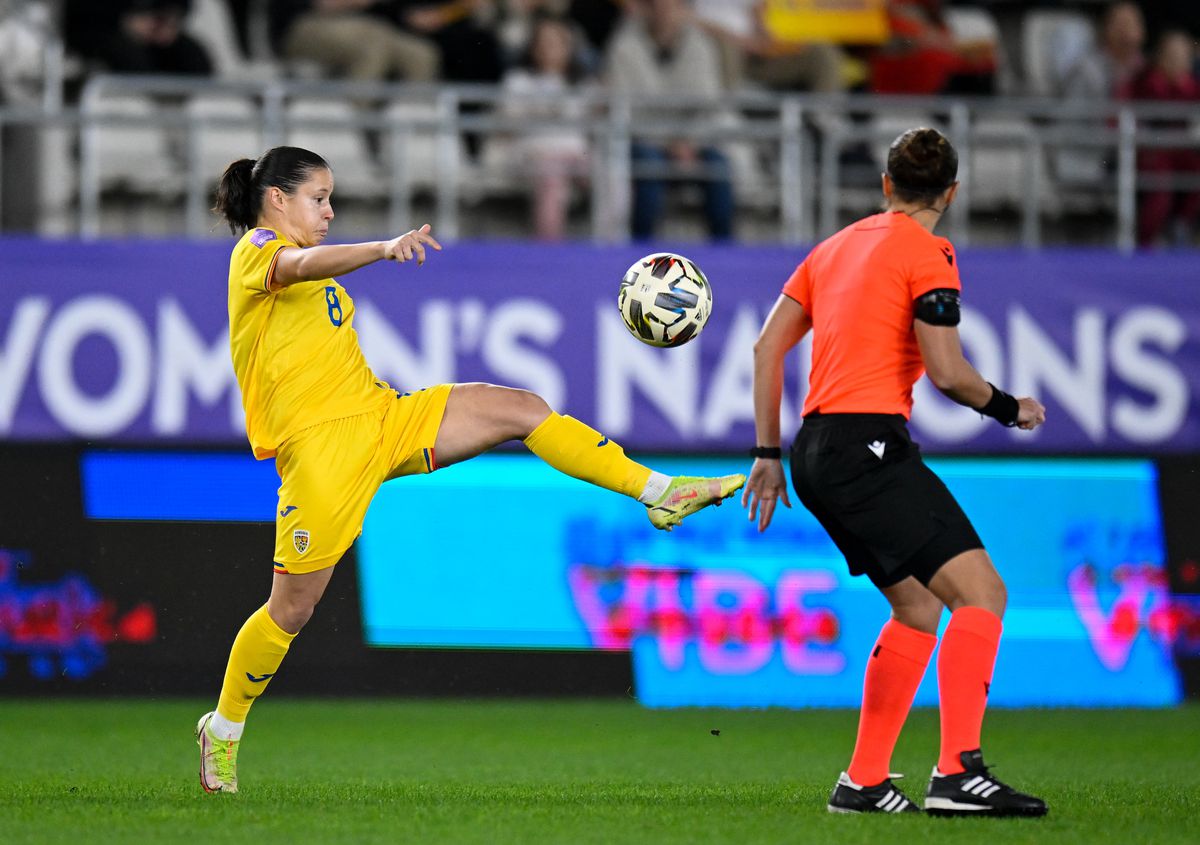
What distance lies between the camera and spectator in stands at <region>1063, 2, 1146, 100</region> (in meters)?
12.5

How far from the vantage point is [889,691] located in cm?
511

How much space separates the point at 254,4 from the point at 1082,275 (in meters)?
6.08

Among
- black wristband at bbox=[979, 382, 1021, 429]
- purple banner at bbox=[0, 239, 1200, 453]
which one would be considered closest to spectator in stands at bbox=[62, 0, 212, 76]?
purple banner at bbox=[0, 239, 1200, 453]

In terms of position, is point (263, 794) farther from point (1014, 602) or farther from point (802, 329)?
point (1014, 602)

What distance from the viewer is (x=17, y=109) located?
10328mm

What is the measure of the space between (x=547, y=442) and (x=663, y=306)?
63cm

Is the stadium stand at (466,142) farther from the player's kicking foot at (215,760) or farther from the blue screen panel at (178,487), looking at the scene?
the player's kicking foot at (215,760)

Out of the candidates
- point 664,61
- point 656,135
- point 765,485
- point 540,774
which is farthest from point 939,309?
point 664,61

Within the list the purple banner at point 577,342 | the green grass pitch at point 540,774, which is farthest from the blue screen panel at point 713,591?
the purple banner at point 577,342

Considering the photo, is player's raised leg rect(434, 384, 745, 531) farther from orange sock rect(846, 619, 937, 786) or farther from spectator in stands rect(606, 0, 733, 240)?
spectator in stands rect(606, 0, 733, 240)

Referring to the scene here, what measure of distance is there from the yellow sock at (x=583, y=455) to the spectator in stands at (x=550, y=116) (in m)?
5.27

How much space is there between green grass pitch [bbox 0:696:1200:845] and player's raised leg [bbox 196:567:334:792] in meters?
0.15

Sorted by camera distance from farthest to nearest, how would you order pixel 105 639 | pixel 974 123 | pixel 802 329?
1. pixel 974 123
2. pixel 105 639
3. pixel 802 329

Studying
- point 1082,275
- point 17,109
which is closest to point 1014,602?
point 1082,275
